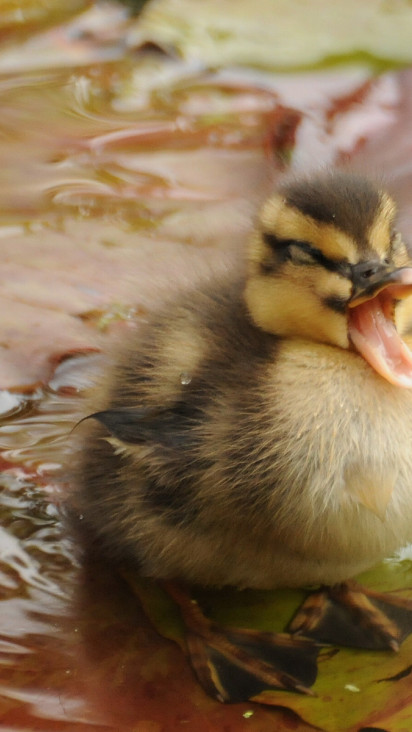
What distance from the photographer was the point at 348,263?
1172 mm

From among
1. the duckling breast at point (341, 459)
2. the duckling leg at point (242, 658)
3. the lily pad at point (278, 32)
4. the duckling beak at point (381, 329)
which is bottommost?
the duckling leg at point (242, 658)

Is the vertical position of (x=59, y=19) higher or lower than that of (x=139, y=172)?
higher

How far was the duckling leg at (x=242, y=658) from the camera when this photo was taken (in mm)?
1116

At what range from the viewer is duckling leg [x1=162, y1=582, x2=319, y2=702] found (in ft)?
3.66

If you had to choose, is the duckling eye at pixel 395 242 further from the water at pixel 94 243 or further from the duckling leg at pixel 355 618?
the duckling leg at pixel 355 618

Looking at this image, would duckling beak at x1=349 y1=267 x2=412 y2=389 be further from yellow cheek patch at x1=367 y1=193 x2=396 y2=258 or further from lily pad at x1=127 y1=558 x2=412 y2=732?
lily pad at x1=127 y1=558 x2=412 y2=732

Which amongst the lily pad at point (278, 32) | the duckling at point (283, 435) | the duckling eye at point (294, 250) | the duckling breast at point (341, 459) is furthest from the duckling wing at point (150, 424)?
the lily pad at point (278, 32)

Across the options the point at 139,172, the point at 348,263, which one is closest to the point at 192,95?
the point at 139,172

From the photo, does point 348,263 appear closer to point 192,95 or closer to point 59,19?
point 192,95

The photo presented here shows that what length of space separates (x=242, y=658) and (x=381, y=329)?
1.30ft

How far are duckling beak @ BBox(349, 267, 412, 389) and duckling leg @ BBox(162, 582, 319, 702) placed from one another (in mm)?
313

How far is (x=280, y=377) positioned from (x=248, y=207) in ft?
1.19

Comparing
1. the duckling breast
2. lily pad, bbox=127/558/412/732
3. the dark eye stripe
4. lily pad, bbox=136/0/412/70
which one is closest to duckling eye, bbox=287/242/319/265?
the dark eye stripe

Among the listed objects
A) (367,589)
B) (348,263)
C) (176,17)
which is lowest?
(367,589)
